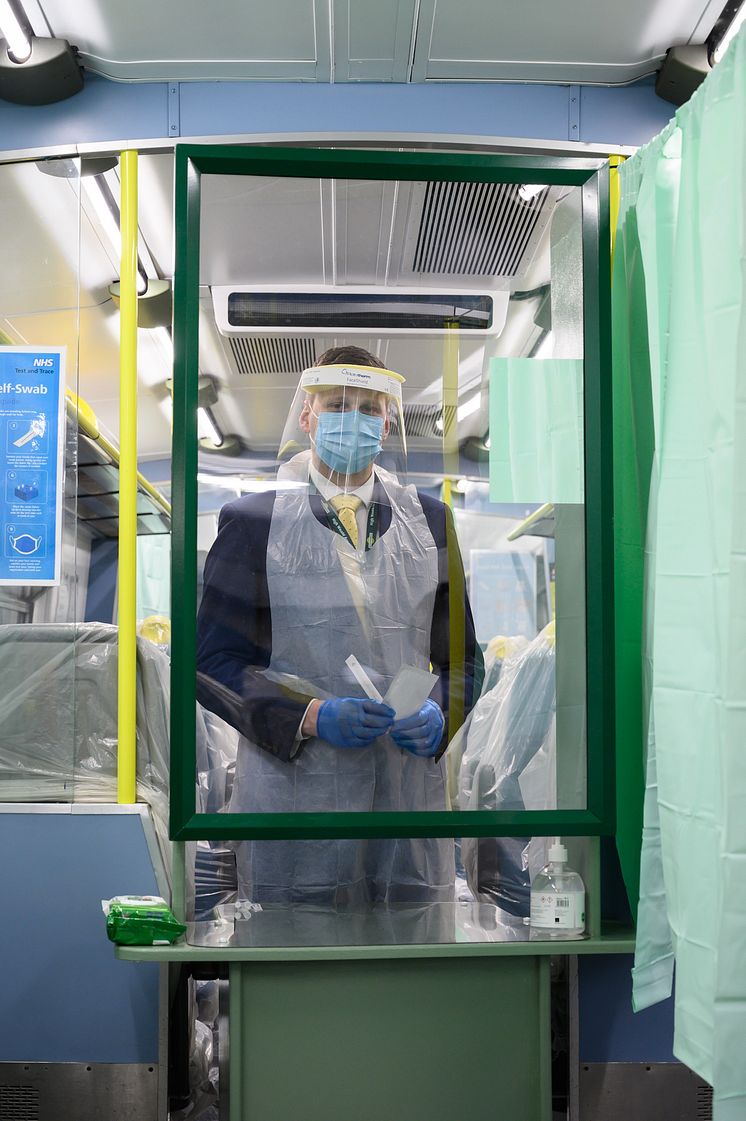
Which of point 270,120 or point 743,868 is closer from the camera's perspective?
point 743,868

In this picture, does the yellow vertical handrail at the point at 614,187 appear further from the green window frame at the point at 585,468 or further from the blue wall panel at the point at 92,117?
the blue wall panel at the point at 92,117

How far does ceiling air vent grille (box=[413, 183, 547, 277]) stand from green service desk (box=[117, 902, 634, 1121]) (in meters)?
1.41

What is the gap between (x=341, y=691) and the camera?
7.16ft

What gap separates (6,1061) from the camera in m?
2.34

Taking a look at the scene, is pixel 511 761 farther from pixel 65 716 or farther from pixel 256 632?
pixel 65 716

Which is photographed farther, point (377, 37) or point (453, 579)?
point (377, 37)

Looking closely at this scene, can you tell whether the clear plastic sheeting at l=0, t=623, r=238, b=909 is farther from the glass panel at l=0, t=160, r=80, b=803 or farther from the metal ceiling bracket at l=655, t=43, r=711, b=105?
the metal ceiling bracket at l=655, t=43, r=711, b=105

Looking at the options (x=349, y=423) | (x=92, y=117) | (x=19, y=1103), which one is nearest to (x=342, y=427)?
(x=349, y=423)

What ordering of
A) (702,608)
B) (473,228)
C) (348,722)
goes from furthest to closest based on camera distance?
1. (473,228)
2. (348,722)
3. (702,608)

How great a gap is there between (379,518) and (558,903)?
2.87 ft

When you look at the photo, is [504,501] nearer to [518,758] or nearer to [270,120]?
[518,758]

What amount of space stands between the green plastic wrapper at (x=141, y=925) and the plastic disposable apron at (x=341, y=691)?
208mm

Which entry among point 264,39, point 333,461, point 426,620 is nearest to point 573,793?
point 426,620

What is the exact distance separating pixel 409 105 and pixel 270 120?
337mm
